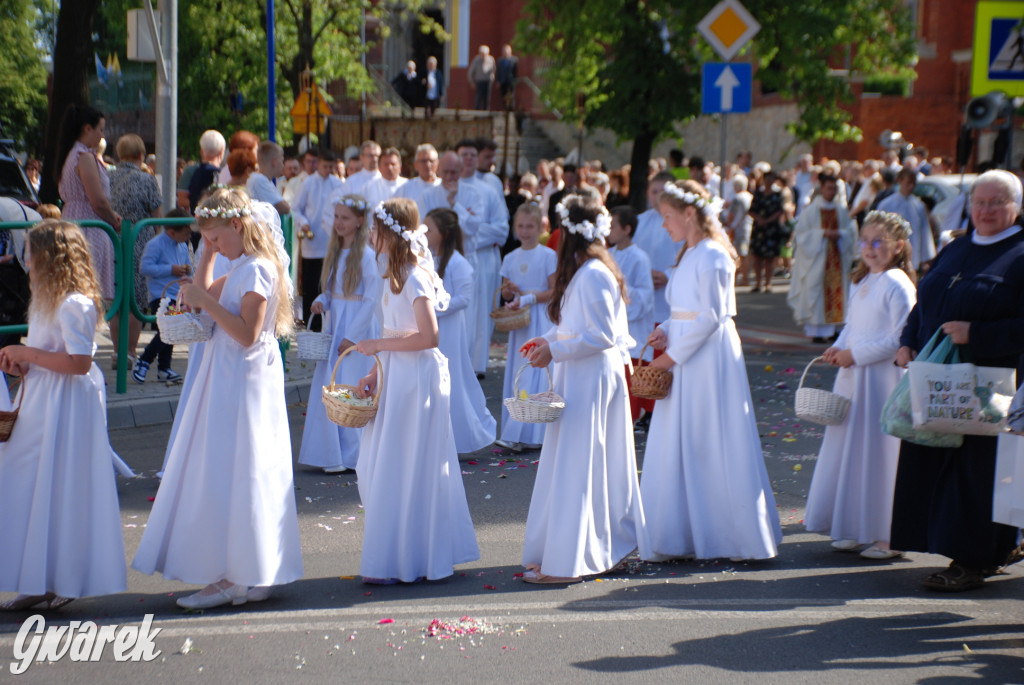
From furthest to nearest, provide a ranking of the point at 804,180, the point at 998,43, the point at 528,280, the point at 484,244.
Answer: the point at 804,180, the point at 484,244, the point at 998,43, the point at 528,280

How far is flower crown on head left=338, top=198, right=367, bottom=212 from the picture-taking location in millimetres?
8273

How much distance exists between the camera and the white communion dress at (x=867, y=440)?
256 inches

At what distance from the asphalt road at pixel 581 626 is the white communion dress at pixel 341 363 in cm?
141

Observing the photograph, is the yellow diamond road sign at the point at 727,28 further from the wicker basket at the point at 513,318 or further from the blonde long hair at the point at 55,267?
the blonde long hair at the point at 55,267

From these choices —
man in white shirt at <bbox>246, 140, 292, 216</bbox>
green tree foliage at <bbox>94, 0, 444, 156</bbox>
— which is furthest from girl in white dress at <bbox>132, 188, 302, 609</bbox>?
green tree foliage at <bbox>94, 0, 444, 156</bbox>

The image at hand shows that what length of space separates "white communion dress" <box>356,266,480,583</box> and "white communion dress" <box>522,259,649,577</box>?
43 cm

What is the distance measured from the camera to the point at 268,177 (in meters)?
12.1

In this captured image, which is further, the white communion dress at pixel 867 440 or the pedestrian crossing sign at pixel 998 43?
the pedestrian crossing sign at pixel 998 43

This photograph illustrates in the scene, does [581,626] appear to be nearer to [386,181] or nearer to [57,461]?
[57,461]

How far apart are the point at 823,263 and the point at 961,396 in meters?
9.66

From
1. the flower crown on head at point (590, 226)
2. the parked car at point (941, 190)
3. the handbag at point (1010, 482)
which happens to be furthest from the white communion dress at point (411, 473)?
the parked car at point (941, 190)

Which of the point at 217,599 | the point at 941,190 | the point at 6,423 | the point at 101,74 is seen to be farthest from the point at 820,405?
the point at 101,74

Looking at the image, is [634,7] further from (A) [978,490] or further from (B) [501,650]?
(B) [501,650]

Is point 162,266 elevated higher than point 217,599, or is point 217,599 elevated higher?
point 162,266
